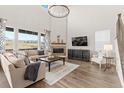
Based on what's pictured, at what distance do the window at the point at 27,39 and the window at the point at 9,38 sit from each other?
440 millimetres

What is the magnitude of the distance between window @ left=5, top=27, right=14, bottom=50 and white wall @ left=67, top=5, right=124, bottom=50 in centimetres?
400

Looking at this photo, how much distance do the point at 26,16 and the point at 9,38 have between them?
1.63m

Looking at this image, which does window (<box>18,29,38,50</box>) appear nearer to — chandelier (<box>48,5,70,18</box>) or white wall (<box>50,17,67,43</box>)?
white wall (<box>50,17,67,43</box>)

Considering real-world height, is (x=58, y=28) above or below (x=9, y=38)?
above

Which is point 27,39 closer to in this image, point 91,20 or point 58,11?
point 58,11

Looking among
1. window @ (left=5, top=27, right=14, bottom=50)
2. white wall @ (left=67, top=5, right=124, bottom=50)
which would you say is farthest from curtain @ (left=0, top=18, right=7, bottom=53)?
white wall @ (left=67, top=5, right=124, bottom=50)

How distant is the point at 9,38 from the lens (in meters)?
5.27

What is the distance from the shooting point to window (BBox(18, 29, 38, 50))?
5774 millimetres

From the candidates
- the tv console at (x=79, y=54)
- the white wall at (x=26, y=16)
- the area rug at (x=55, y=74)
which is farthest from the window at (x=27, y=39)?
the area rug at (x=55, y=74)

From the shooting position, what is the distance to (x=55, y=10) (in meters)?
3.69

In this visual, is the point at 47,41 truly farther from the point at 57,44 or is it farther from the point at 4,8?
the point at 4,8

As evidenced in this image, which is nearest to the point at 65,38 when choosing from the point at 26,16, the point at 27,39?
the point at 27,39

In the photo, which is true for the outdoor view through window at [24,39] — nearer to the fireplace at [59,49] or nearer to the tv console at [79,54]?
the fireplace at [59,49]
